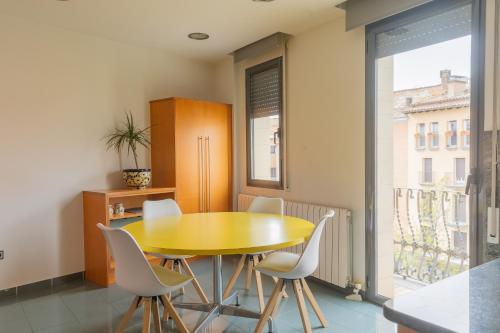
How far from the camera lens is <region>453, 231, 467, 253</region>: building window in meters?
2.62

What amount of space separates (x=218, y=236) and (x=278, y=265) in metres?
0.49

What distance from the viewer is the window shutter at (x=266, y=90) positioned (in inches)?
160

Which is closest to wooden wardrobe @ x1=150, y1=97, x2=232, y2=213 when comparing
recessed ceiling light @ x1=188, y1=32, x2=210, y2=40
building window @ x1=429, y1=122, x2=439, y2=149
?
recessed ceiling light @ x1=188, y1=32, x2=210, y2=40

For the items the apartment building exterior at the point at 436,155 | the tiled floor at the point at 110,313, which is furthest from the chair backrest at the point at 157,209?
the apartment building exterior at the point at 436,155

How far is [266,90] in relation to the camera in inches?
167

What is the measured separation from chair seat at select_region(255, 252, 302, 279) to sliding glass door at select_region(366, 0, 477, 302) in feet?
3.07

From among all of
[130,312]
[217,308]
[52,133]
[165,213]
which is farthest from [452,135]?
[52,133]

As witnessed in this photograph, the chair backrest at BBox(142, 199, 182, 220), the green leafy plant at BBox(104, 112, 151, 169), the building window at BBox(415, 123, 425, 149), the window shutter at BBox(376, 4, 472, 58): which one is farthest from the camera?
the green leafy plant at BBox(104, 112, 151, 169)

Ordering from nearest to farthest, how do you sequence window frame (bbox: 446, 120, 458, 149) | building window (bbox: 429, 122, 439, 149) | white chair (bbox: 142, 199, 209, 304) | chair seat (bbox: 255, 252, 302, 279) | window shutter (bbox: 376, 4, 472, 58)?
chair seat (bbox: 255, 252, 302, 279) → window shutter (bbox: 376, 4, 472, 58) → window frame (bbox: 446, 120, 458, 149) → building window (bbox: 429, 122, 439, 149) → white chair (bbox: 142, 199, 209, 304)

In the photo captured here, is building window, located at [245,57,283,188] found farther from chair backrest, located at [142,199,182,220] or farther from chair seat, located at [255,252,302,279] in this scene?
chair seat, located at [255,252,302,279]

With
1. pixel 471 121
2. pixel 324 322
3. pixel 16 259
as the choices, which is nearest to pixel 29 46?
pixel 16 259

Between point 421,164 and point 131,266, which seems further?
point 421,164

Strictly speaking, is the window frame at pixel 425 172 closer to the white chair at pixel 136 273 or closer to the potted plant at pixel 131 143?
the white chair at pixel 136 273

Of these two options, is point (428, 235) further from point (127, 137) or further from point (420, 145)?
point (127, 137)
